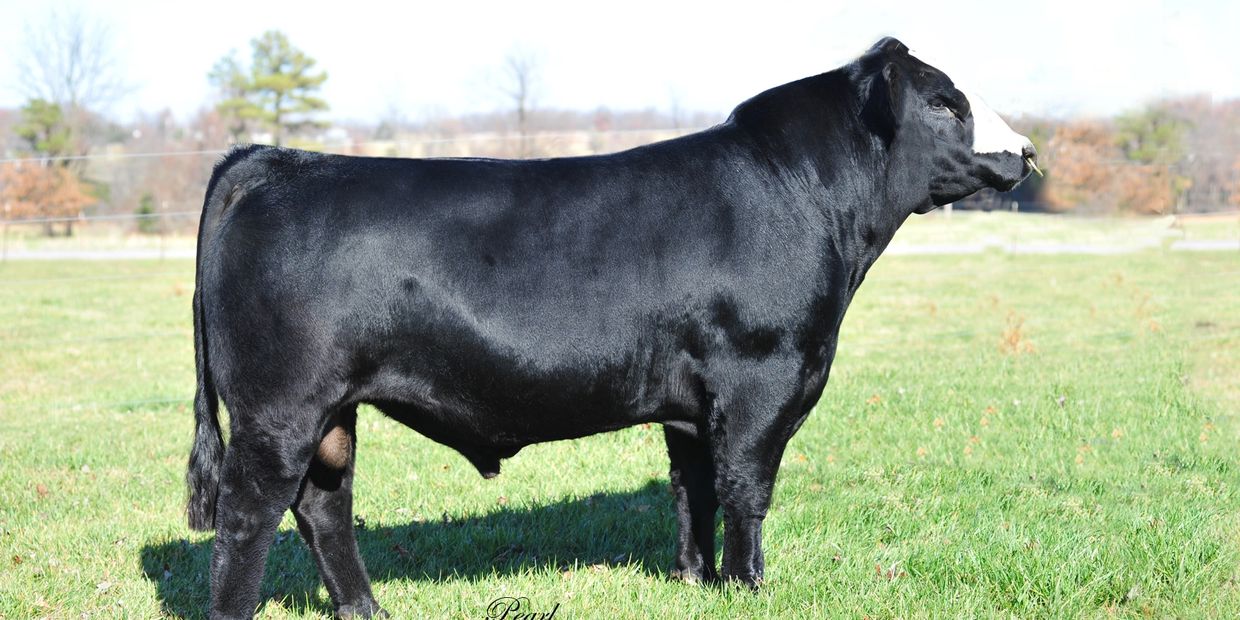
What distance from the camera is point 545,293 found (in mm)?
3744

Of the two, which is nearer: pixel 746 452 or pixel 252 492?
pixel 252 492

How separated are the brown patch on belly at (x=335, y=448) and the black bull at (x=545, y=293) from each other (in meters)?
0.01

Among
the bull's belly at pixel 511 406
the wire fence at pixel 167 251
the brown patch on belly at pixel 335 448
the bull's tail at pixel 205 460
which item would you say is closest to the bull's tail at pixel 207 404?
the bull's tail at pixel 205 460

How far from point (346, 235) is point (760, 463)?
5.94 ft

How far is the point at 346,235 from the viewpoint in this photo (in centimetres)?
366

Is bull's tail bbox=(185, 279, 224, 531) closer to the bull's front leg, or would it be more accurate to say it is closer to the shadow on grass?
the shadow on grass

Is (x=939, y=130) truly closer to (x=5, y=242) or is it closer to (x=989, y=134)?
(x=989, y=134)

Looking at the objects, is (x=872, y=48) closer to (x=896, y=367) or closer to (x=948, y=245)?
(x=896, y=367)

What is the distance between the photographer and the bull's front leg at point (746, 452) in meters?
4.07

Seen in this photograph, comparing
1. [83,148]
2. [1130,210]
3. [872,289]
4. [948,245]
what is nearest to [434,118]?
[83,148]

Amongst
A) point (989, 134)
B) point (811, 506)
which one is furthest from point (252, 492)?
point (989, 134)

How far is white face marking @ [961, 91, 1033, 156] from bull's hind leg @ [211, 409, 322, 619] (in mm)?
2958

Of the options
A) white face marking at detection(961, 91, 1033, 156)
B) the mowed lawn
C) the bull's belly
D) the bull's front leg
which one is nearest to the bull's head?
white face marking at detection(961, 91, 1033, 156)

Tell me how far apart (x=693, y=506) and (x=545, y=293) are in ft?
4.92
